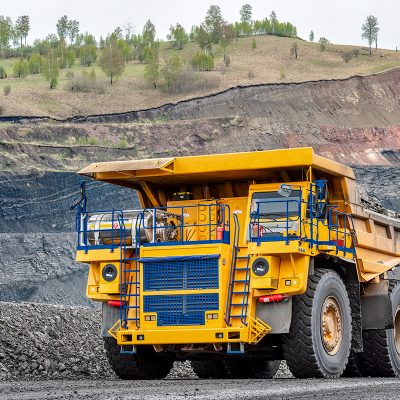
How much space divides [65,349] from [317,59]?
79.7 metres

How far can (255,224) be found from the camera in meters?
13.8

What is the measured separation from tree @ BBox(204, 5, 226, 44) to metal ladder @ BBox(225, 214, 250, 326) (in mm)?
87491

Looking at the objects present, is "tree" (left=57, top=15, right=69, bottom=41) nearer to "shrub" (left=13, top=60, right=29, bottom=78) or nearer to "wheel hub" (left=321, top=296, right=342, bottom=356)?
"shrub" (left=13, top=60, right=29, bottom=78)

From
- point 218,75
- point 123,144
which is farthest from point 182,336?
point 218,75

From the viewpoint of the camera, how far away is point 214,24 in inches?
3979

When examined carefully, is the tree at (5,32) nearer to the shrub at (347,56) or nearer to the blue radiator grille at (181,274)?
the shrub at (347,56)

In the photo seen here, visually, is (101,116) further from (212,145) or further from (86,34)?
(86,34)

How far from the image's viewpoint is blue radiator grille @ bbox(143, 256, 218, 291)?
13500 mm

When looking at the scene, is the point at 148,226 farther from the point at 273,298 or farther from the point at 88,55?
the point at 88,55

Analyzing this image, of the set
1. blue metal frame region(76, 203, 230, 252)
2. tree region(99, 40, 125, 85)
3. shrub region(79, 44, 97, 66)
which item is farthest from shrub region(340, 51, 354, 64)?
blue metal frame region(76, 203, 230, 252)

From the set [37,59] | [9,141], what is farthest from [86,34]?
[9,141]

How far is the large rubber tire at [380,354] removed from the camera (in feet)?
50.8

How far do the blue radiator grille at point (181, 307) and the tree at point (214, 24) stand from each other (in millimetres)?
87527

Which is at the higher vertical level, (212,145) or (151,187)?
(151,187)
